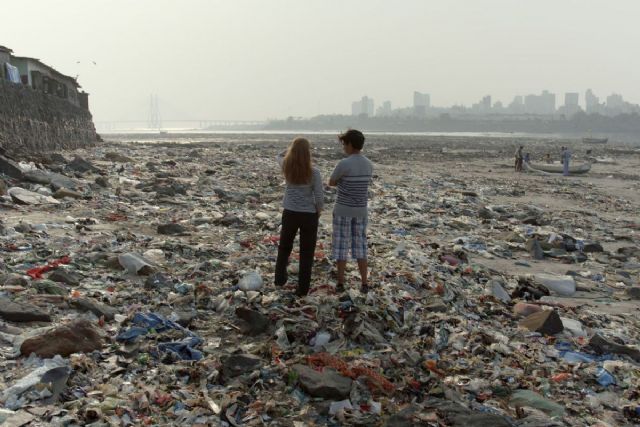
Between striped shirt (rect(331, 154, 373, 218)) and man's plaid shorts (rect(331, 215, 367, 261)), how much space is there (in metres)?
0.06

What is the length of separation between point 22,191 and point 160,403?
6.71m

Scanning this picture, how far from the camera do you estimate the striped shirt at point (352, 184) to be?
15.2 feet

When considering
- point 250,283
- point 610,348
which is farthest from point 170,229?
point 610,348

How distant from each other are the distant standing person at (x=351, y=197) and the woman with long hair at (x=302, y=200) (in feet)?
0.69

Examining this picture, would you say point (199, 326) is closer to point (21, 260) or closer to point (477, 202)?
point (21, 260)

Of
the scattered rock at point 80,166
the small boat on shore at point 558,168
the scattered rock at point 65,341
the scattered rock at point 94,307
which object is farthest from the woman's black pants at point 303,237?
the small boat on shore at point 558,168

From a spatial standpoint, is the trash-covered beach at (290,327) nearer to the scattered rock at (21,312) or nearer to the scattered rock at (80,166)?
the scattered rock at (21,312)

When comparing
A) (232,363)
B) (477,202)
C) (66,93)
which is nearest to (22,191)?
(232,363)

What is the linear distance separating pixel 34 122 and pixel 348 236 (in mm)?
15415

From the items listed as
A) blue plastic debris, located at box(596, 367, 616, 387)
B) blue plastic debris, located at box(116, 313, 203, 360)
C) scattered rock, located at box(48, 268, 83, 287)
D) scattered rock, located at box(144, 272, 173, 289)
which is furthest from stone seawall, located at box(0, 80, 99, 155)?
blue plastic debris, located at box(596, 367, 616, 387)

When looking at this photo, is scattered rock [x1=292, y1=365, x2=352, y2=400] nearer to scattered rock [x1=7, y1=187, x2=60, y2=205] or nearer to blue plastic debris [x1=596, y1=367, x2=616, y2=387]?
blue plastic debris [x1=596, y1=367, x2=616, y2=387]

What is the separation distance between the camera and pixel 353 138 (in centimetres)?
457

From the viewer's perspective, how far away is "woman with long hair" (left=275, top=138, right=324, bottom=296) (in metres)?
4.49

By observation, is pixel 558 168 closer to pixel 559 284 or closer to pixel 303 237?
pixel 559 284
